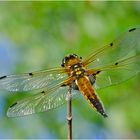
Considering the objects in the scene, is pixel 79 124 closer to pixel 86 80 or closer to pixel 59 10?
pixel 59 10

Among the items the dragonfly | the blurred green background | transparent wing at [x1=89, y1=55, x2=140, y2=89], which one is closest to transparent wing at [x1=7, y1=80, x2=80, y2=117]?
the dragonfly

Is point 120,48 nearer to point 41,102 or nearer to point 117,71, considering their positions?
point 117,71

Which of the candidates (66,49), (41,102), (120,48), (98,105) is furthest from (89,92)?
(66,49)

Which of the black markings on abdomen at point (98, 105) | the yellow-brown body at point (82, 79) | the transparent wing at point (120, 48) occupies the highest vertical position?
the transparent wing at point (120, 48)

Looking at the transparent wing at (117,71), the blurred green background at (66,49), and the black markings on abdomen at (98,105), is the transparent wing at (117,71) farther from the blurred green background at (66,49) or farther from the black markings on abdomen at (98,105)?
the blurred green background at (66,49)

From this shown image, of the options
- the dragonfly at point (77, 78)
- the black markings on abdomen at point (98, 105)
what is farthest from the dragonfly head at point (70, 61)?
the black markings on abdomen at point (98, 105)

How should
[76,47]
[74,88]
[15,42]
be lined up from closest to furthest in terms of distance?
[74,88], [76,47], [15,42]

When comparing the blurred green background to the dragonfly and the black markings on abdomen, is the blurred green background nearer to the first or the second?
the dragonfly

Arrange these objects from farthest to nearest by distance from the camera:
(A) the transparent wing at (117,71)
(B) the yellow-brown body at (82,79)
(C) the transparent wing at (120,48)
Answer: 1. (C) the transparent wing at (120,48)
2. (A) the transparent wing at (117,71)
3. (B) the yellow-brown body at (82,79)

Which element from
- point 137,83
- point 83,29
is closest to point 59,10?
point 83,29
